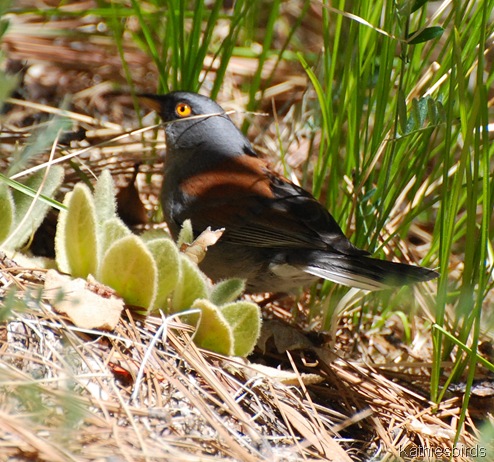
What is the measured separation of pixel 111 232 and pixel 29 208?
31 centimetres

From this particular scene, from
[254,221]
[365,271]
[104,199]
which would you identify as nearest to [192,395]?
[104,199]

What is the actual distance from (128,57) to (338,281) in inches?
112

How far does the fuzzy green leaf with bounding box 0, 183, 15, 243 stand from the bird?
2.74 feet

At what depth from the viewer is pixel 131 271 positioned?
95.5 inches

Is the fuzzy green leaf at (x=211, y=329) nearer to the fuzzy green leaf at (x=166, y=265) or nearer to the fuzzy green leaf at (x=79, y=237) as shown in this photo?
the fuzzy green leaf at (x=166, y=265)

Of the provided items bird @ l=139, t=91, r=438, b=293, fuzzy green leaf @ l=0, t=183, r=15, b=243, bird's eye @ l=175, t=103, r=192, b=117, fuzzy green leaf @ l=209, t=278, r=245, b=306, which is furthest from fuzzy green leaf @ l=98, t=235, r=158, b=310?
bird's eye @ l=175, t=103, r=192, b=117

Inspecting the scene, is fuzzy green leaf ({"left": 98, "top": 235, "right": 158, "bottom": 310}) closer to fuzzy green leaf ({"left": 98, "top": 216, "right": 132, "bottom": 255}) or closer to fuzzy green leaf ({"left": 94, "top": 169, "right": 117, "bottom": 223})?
fuzzy green leaf ({"left": 98, "top": 216, "right": 132, "bottom": 255})

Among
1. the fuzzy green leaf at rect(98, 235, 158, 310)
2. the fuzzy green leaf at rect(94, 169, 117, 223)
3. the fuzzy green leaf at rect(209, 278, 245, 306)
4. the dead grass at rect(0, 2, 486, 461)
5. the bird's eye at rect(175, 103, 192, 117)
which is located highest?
the bird's eye at rect(175, 103, 192, 117)

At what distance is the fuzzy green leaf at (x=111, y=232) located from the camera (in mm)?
2568

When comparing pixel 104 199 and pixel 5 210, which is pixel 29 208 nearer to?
pixel 5 210

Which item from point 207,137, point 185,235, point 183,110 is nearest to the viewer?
point 185,235

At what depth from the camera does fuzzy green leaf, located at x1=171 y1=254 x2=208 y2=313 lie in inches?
100.0

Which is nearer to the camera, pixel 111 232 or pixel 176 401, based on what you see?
pixel 176 401

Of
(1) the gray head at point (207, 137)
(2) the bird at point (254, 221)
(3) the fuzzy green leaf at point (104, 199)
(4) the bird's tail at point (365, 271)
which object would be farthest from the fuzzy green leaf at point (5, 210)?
(1) the gray head at point (207, 137)
